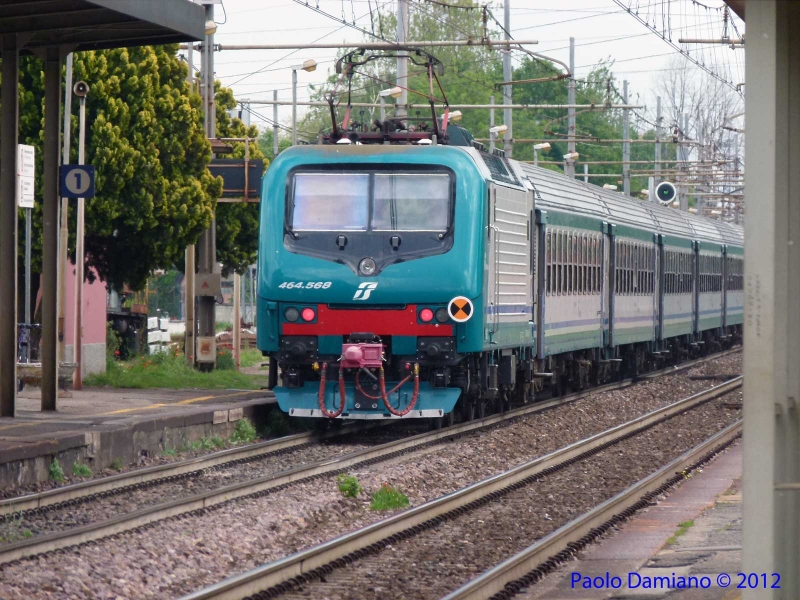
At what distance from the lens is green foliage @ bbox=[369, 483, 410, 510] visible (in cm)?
1039

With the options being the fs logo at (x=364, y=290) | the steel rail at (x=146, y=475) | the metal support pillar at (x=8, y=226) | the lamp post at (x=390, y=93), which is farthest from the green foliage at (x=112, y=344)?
the fs logo at (x=364, y=290)

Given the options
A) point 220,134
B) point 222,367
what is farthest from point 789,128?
point 220,134

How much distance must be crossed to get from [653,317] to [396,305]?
13606 millimetres

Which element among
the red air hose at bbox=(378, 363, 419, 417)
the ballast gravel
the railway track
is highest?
the red air hose at bbox=(378, 363, 419, 417)

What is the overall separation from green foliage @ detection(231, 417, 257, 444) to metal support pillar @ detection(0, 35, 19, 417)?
2.36 meters

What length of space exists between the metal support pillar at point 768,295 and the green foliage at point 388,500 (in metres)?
5.67

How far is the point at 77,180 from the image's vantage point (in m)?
15.2

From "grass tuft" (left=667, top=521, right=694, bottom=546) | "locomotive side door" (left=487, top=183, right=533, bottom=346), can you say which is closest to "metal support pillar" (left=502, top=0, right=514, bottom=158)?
"locomotive side door" (left=487, top=183, right=533, bottom=346)

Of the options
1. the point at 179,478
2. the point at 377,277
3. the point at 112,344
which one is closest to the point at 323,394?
the point at 377,277

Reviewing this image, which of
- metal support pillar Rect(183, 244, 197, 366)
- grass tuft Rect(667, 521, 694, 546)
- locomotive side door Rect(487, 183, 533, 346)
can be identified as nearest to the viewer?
grass tuft Rect(667, 521, 694, 546)

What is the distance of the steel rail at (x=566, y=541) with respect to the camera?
7320 millimetres

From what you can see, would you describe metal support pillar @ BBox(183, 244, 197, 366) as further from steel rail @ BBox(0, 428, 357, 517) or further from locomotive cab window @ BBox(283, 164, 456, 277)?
locomotive cab window @ BBox(283, 164, 456, 277)

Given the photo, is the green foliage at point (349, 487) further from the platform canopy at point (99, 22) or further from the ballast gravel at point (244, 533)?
the platform canopy at point (99, 22)

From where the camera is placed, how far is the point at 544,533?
30.7ft
